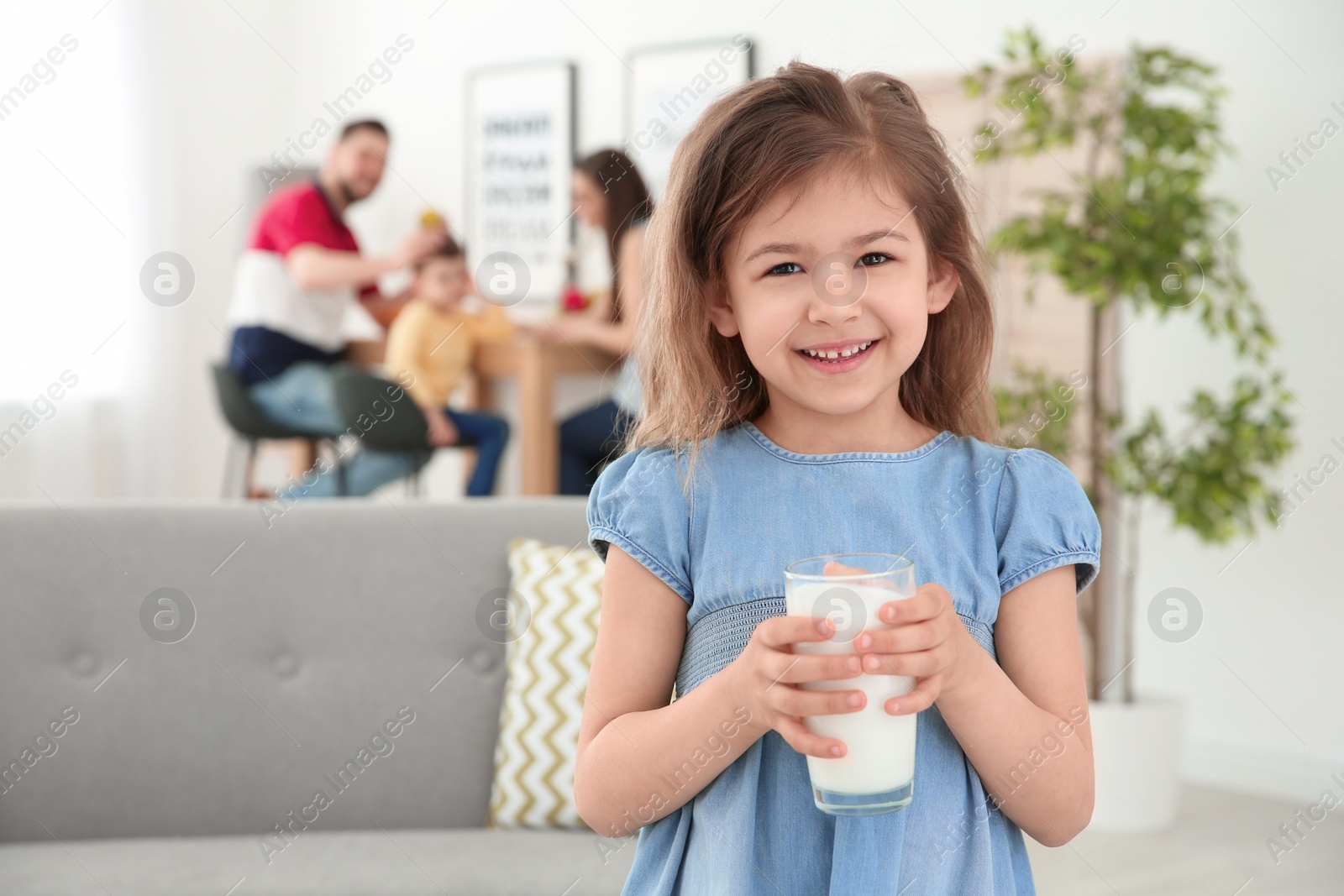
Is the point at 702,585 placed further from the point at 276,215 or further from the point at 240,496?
the point at 240,496

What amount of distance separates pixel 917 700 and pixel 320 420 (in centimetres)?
341

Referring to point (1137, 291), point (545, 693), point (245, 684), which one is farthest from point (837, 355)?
point (1137, 291)

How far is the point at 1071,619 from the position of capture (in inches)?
36.4

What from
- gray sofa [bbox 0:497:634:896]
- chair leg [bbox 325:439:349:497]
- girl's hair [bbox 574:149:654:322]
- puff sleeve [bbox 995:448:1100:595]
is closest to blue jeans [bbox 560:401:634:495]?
girl's hair [bbox 574:149:654:322]

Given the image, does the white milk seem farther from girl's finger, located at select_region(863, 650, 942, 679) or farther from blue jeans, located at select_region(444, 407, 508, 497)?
blue jeans, located at select_region(444, 407, 508, 497)

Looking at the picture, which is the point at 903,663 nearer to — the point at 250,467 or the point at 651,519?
the point at 651,519

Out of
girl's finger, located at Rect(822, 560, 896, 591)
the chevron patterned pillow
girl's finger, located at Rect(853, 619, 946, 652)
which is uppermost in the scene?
girl's finger, located at Rect(822, 560, 896, 591)

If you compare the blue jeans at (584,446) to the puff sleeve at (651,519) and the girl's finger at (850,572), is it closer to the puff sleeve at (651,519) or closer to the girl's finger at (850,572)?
the puff sleeve at (651,519)

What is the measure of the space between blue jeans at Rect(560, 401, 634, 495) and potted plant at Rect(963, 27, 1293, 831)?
4.33ft

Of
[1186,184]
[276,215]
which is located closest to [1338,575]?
[1186,184]

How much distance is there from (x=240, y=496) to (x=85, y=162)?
4.68 feet

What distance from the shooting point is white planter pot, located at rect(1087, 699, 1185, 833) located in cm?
280

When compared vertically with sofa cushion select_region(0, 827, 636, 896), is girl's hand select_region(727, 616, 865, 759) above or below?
above

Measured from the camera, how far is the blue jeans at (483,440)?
3982mm
